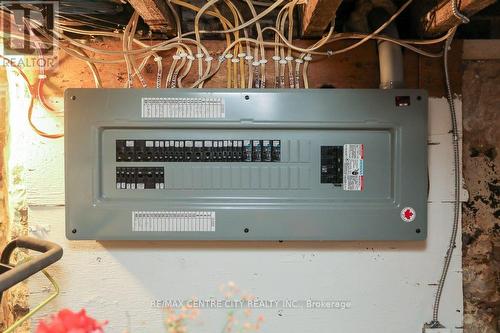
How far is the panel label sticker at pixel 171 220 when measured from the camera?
123 cm

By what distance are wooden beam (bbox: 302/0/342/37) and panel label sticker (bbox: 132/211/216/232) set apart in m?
0.69

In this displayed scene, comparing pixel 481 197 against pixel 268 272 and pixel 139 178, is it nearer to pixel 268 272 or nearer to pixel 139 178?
pixel 268 272

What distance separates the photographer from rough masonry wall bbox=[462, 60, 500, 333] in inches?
52.2

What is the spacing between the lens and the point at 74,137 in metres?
1.22

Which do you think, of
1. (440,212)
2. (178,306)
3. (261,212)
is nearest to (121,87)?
(261,212)

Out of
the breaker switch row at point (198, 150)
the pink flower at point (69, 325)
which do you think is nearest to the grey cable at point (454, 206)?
the breaker switch row at point (198, 150)

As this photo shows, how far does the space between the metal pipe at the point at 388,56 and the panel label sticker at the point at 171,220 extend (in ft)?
2.46

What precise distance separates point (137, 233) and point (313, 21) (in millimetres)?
896

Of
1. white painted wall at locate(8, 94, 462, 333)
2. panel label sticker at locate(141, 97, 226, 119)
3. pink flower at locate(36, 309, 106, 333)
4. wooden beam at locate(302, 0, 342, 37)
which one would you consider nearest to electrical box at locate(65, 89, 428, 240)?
panel label sticker at locate(141, 97, 226, 119)

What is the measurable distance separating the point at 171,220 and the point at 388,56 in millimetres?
923

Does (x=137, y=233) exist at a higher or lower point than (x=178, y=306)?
higher

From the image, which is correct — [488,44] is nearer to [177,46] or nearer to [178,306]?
[177,46]

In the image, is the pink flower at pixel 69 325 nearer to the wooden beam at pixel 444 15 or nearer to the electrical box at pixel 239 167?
the electrical box at pixel 239 167

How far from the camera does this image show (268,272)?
133 cm
